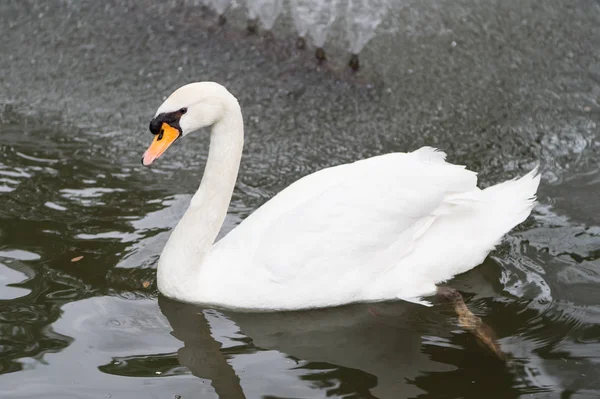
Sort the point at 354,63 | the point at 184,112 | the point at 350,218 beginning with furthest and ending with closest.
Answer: the point at 354,63
the point at 350,218
the point at 184,112

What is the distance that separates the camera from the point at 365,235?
4.86m

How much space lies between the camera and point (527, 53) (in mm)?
8148

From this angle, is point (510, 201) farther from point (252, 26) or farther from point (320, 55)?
point (252, 26)

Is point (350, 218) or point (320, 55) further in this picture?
point (320, 55)

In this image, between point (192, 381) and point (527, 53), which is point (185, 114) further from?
point (527, 53)

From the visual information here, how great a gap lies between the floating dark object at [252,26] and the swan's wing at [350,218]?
377cm

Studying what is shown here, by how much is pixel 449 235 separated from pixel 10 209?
2753 millimetres

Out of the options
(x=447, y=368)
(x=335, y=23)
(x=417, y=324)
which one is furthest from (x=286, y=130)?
(x=447, y=368)

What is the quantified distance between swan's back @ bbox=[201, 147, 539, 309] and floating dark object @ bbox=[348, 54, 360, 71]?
304 centimetres

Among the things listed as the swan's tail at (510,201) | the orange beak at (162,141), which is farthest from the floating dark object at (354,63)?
the orange beak at (162,141)

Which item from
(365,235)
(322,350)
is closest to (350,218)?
(365,235)

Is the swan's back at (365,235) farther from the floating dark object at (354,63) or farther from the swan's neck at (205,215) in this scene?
the floating dark object at (354,63)

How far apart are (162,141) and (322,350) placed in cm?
136

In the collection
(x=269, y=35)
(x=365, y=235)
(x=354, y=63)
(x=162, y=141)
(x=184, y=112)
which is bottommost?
(x=365, y=235)
